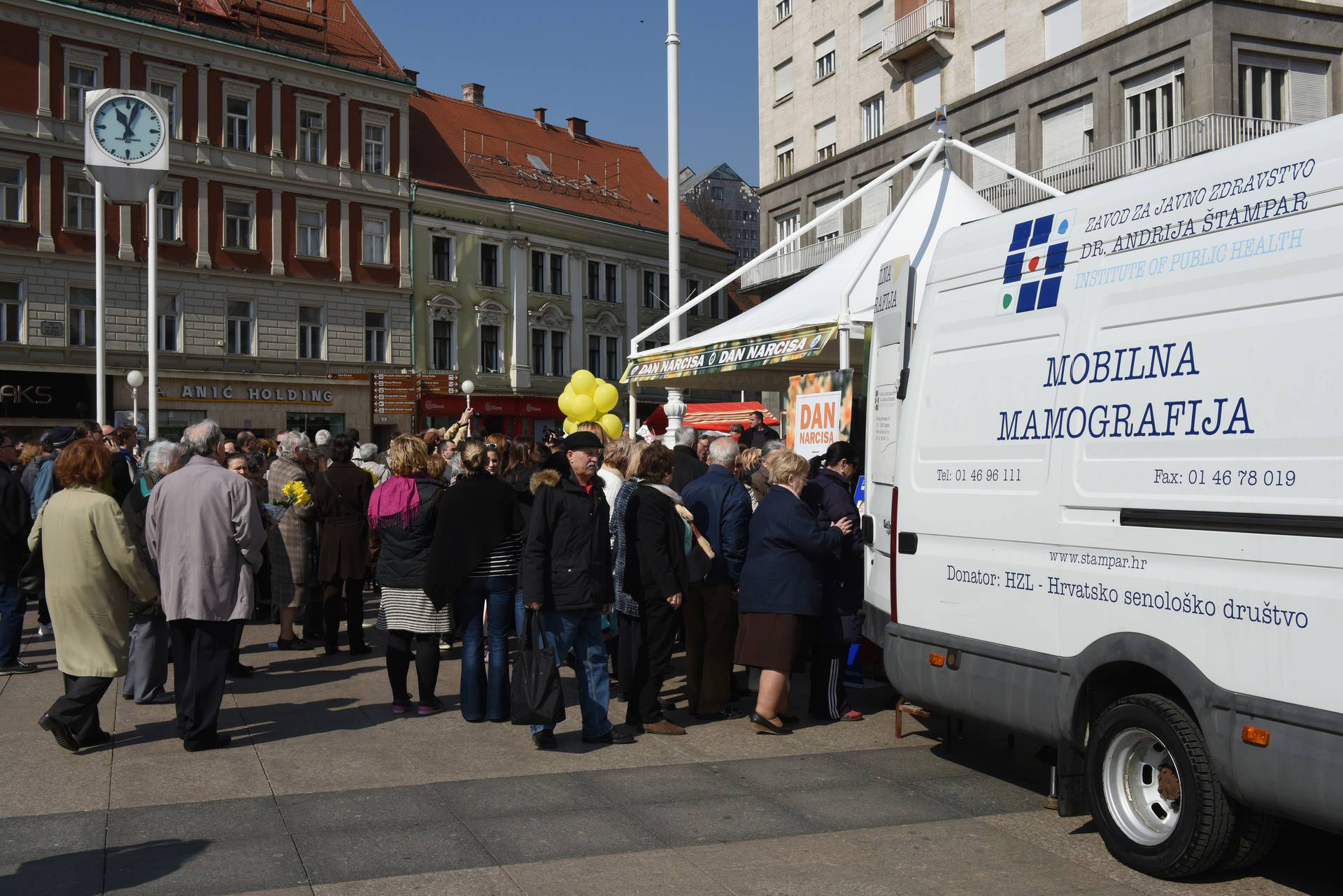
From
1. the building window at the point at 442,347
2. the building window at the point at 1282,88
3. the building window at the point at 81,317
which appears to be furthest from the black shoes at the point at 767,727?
the building window at the point at 442,347

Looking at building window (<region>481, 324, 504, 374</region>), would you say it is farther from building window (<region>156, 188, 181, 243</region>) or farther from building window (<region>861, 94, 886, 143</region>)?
building window (<region>861, 94, 886, 143</region>)

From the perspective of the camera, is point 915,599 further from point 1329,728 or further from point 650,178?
point 650,178

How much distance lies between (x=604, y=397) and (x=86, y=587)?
9249 millimetres

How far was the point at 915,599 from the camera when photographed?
253 inches

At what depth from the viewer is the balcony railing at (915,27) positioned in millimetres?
30766

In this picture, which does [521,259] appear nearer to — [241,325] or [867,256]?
[241,325]

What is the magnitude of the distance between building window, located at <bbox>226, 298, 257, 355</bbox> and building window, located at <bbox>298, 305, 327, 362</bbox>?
1.64 meters

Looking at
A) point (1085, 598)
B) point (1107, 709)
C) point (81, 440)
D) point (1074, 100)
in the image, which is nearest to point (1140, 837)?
point (1107, 709)

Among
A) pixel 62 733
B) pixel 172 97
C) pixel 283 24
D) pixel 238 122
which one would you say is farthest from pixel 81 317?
pixel 62 733

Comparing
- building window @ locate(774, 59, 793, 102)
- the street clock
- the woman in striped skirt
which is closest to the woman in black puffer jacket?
the woman in striped skirt

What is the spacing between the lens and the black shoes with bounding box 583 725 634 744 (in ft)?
24.6

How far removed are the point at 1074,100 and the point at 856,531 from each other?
2125 centimetres

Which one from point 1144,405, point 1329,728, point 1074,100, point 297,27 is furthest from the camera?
point 297,27

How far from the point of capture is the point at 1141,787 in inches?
205
